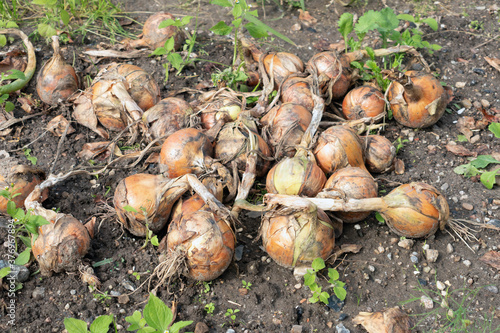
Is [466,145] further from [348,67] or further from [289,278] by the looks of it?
[289,278]

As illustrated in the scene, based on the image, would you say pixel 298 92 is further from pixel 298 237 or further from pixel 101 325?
pixel 101 325

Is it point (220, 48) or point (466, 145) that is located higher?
point (220, 48)

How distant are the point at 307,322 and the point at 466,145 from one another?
1.90 m

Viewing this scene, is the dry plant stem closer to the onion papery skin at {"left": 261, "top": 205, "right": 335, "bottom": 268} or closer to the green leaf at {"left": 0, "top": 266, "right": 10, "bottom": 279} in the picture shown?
the green leaf at {"left": 0, "top": 266, "right": 10, "bottom": 279}

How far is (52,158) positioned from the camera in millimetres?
3117

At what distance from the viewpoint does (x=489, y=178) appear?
2.81 metres

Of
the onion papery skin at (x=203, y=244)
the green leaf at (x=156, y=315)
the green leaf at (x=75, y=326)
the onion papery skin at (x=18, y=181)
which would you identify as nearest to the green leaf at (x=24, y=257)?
the onion papery skin at (x=18, y=181)

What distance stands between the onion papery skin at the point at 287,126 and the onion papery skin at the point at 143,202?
78cm

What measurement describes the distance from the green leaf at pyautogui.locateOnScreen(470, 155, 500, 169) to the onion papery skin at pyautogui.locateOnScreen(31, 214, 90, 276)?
257 centimetres

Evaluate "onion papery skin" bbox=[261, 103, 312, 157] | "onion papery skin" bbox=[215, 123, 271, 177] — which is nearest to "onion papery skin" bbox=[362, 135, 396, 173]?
"onion papery skin" bbox=[261, 103, 312, 157]

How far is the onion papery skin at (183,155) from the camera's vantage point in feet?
8.64

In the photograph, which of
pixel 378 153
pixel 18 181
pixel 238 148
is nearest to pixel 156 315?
pixel 238 148

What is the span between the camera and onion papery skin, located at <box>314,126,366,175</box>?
8.91 feet

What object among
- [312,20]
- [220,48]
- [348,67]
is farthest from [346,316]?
[312,20]
